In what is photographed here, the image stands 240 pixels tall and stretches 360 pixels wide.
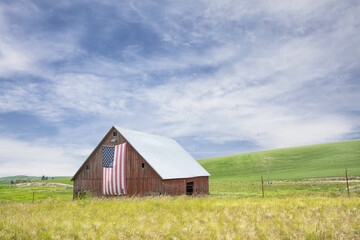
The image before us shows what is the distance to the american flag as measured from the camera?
28.5 m

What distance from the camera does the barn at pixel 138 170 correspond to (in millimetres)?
27078

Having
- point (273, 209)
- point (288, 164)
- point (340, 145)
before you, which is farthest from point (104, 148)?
point (340, 145)

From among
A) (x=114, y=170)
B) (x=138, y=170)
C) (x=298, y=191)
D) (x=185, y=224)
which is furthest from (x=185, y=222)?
(x=298, y=191)

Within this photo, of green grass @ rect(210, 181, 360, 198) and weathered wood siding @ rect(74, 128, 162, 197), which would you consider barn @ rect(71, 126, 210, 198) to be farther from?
green grass @ rect(210, 181, 360, 198)

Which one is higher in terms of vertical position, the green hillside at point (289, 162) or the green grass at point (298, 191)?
the green hillside at point (289, 162)

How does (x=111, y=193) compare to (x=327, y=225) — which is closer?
(x=327, y=225)

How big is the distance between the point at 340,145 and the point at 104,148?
11386cm

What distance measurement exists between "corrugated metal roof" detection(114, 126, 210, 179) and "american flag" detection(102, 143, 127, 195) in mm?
1878

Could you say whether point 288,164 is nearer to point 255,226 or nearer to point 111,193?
point 111,193

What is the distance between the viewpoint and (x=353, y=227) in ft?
34.5

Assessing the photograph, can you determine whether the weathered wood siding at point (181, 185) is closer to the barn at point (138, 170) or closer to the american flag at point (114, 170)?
the barn at point (138, 170)

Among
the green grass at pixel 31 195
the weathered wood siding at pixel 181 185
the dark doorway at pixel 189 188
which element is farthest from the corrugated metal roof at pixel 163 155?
the green grass at pixel 31 195

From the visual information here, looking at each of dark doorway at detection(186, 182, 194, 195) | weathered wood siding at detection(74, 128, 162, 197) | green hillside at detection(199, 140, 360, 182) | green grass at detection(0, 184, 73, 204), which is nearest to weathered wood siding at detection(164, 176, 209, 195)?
dark doorway at detection(186, 182, 194, 195)

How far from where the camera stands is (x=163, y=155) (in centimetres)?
3136
